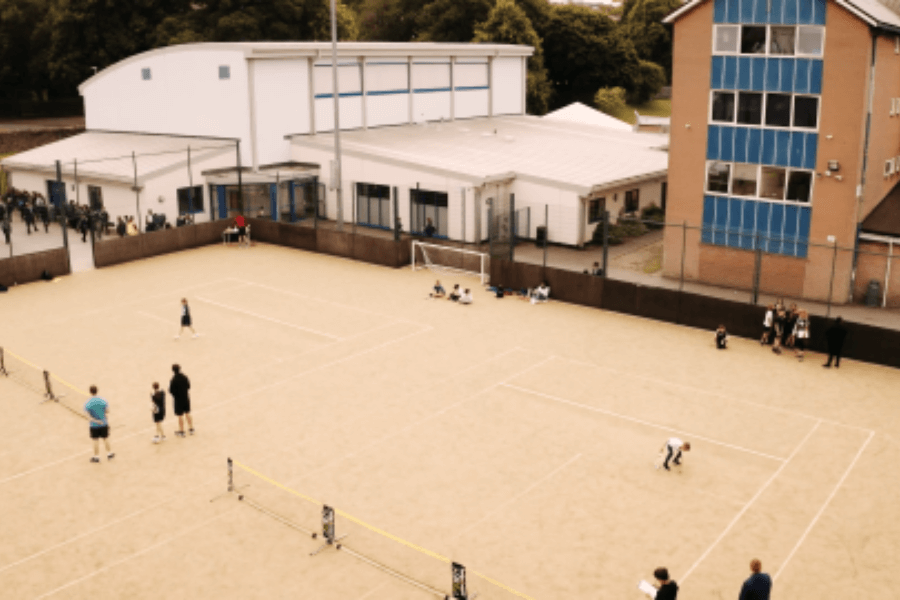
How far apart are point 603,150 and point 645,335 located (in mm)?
21300

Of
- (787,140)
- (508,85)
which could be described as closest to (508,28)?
(508,85)

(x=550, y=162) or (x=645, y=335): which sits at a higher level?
(x=550, y=162)

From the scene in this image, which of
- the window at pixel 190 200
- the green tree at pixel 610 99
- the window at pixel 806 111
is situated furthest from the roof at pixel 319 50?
the green tree at pixel 610 99

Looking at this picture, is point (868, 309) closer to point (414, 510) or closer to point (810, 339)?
point (810, 339)

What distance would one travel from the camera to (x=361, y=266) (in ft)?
117

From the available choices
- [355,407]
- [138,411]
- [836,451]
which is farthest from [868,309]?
[138,411]

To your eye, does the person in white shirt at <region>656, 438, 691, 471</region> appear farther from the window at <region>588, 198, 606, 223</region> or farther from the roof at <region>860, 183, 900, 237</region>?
the window at <region>588, 198, 606, 223</region>

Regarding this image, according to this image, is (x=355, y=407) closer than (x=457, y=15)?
Yes

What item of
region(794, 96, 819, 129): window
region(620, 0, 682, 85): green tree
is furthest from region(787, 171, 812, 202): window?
region(620, 0, 682, 85): green tree

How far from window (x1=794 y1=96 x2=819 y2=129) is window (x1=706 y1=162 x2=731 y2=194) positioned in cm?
286

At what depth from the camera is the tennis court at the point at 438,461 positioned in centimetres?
1406

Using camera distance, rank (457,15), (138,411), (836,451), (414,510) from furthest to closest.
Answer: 1. (457,15)
2. (138,411)
3. (836,451)
4. (414,510)

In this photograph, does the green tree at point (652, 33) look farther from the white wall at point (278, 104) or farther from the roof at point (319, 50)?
the white wall at point (278, 104)

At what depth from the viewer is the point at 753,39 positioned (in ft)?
95.2
